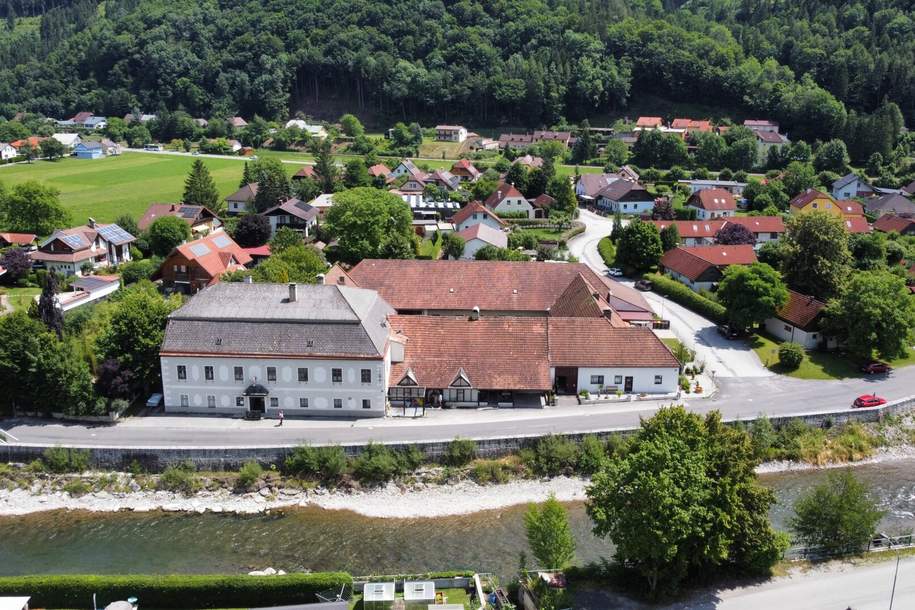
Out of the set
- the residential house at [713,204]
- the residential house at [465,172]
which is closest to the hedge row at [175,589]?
the residential house at [713,204]

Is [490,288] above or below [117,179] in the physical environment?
above

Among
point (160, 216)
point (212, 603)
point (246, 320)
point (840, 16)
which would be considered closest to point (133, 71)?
point (160, 216)

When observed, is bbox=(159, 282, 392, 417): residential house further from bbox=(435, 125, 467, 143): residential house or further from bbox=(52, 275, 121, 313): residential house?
bbox=(435, 125, 467, 143): residential house

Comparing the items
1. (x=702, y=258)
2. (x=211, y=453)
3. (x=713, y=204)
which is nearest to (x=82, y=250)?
(x=211, y=453)

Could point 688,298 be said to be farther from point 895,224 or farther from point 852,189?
point 852,189

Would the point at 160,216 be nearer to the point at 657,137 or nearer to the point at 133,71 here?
the point at 657,137

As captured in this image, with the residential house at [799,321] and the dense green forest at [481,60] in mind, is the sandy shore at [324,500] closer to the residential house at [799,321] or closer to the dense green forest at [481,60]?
the residential house at [799,321]
